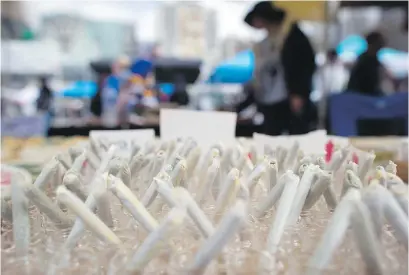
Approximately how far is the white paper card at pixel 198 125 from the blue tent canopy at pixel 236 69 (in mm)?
3295

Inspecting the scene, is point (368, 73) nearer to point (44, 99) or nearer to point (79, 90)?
point (44, 99)

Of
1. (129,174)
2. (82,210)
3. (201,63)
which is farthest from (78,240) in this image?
(201,63)

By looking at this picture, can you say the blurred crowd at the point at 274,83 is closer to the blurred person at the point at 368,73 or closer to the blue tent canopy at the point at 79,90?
the blurred person at the point at 368,73

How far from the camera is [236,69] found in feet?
15.5

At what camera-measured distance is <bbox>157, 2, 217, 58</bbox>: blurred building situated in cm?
516

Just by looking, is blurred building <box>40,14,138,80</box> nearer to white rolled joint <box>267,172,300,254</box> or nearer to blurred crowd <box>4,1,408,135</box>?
blurred crowd <box>4,1,408,135</box>

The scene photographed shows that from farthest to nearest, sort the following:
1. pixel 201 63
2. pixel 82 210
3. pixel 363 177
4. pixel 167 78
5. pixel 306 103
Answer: pixel 201 63 < pixel 167 78 < pixel 306 103 < pixel 363 177 < pixel 82 210

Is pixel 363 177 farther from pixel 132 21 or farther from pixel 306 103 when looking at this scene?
pixel 132 21

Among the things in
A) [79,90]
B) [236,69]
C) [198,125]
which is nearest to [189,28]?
[236,69]

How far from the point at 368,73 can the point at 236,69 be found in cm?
167

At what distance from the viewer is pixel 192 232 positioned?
59 cm

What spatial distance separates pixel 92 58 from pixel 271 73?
10.1 feet

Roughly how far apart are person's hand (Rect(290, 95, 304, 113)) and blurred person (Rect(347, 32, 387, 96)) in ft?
2.05

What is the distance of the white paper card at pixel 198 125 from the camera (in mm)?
1384
